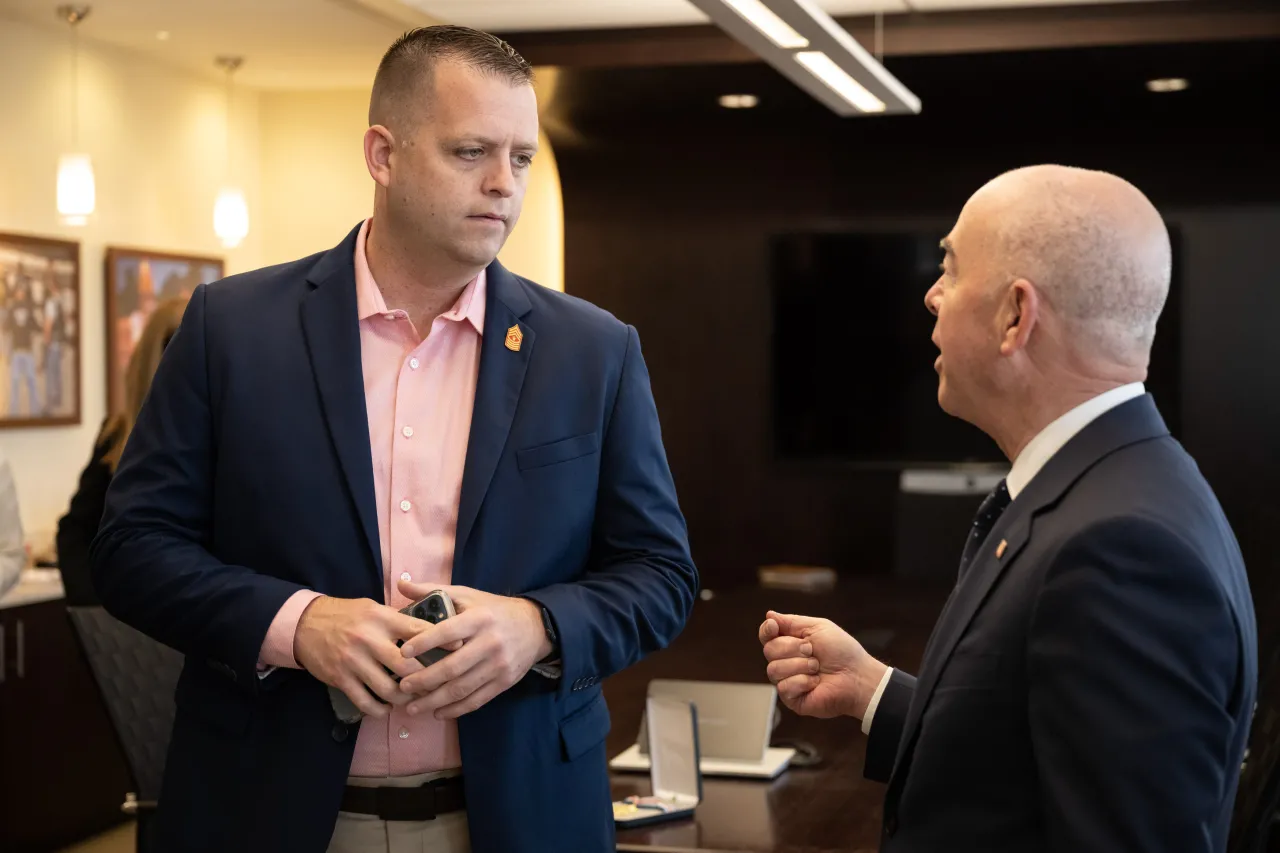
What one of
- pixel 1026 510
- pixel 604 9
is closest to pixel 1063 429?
pixel 1026 510

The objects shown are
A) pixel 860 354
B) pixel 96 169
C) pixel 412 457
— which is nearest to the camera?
pixel 412 457

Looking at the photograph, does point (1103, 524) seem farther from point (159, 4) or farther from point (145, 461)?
point (159, 4)

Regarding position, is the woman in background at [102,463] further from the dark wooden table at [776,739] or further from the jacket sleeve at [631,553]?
the jacket sleeve at [631,553]

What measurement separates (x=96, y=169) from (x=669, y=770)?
5313 mm

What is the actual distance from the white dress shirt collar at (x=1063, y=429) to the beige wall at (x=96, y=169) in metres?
5.51

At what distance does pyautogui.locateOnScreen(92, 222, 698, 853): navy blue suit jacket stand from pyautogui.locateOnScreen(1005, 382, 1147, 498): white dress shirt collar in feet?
1.90

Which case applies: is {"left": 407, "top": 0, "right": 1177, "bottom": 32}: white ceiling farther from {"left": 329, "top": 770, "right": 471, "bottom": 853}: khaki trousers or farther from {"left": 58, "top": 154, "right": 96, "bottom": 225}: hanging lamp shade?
{"left": 329, "top": 770, "right": 471, "bottom": 853}: khaki trousers

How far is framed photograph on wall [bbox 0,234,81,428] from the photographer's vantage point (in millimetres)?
6258

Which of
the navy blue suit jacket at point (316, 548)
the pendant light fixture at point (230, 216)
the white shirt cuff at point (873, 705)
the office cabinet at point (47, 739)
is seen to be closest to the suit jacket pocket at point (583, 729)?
the navy blue suit jacket at point (316, 548)

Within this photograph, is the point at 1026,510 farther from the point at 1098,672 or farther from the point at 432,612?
the point at 432,612

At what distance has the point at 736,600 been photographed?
16.9ft

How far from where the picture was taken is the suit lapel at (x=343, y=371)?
5.98 feet

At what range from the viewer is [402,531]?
73.2 inches

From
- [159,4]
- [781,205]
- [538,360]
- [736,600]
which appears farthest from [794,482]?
[538,360]
